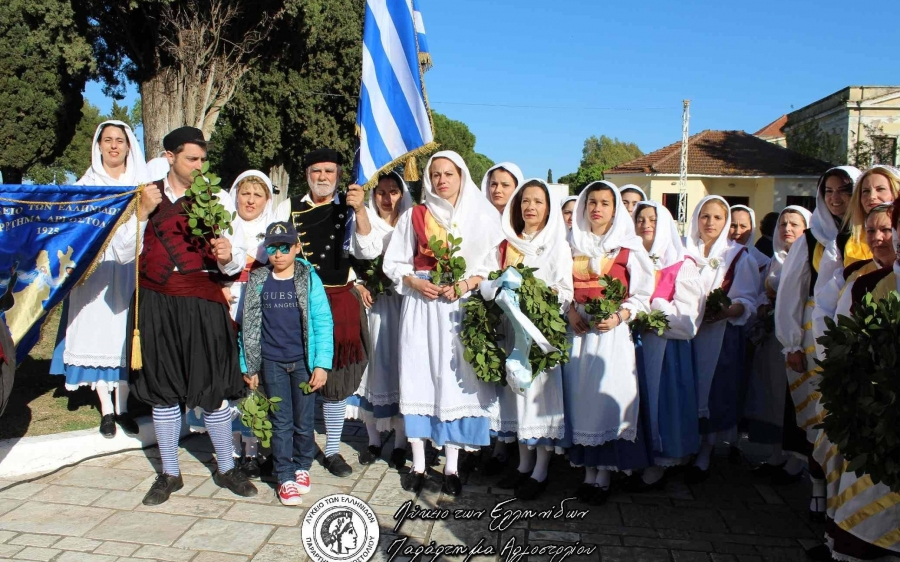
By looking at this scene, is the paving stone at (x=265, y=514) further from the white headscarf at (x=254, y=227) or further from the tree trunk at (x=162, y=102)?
the tree trunk at (x=162, y=102)

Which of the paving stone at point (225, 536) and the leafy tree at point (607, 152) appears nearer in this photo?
the paving stone at point (225, 536)

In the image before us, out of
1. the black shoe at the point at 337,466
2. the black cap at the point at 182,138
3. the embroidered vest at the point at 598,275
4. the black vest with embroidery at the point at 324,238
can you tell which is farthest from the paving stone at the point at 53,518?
the embroidered vest at the point at 598,275

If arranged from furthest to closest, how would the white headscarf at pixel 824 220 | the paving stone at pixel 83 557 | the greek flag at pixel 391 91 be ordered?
the greek flag at pixel 391 91, the white headscarf at pixel 824 220, the paving stone at pixel 83 557

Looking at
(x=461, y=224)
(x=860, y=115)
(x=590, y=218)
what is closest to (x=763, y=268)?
(x=590, y=218)

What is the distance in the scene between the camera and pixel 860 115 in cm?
3244

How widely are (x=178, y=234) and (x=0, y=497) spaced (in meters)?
2.06

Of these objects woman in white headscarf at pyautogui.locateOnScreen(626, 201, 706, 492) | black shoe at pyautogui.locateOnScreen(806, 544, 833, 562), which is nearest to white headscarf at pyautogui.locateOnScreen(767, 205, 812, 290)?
woman in white headscarf at pyautogui.locateOnScreen(626, 201, 706, 492)

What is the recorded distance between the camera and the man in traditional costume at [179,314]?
14.0ft

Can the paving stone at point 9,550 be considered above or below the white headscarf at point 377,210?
below

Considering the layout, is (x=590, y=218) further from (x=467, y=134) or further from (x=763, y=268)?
(x=467, y=134)

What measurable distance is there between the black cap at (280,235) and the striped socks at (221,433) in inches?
46.4

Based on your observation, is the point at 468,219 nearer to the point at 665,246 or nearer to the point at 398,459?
the point at 665,246

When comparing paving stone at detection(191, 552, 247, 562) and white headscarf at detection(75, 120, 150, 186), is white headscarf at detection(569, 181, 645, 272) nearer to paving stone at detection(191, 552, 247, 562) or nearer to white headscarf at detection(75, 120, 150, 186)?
paving stone at detection(191, 552, 247, 562)

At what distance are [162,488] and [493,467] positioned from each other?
2338 millimetres
